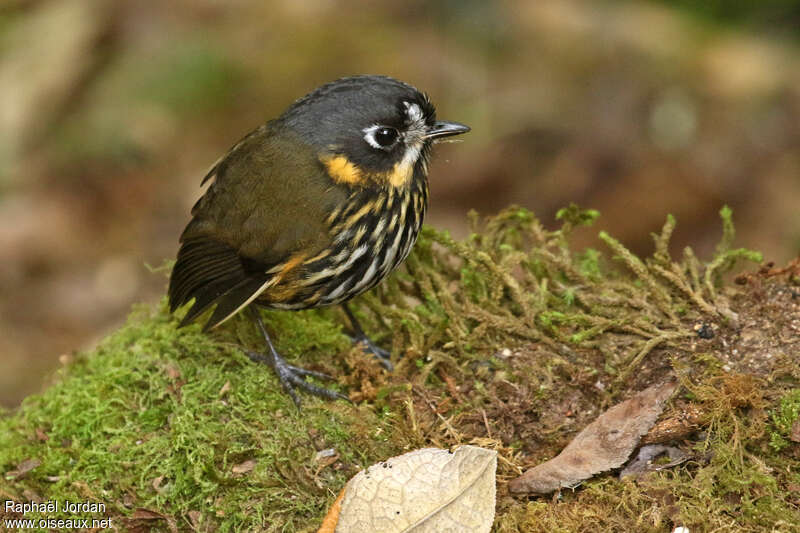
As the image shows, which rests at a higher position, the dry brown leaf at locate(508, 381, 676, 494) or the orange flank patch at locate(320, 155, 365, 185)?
the orange flank patch at locate(320, 155, 365, 185)

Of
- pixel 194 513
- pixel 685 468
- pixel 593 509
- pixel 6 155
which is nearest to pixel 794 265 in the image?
pixel 685 468

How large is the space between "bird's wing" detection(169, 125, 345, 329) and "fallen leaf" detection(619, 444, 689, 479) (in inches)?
54.4

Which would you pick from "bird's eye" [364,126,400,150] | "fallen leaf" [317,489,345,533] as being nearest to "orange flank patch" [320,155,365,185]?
"bird's eye" [364,126,400,150]

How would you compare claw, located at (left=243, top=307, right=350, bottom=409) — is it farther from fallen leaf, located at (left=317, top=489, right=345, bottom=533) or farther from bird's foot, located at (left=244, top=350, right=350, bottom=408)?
fallen leaf, located at (left=317, top=489, right=345, bottom=533)

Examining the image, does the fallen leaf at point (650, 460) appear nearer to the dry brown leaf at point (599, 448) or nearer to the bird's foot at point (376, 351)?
the dry brown leaf at point (599, 448)

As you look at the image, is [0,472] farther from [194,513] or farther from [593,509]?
[593,509]

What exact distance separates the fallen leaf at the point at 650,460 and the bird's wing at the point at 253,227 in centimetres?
138

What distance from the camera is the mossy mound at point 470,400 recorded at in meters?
2.50

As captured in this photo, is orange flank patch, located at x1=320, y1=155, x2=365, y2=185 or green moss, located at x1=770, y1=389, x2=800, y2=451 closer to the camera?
green moss, located at x1=770, y1=389, x2=800, y2=451

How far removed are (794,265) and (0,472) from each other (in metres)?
2.81

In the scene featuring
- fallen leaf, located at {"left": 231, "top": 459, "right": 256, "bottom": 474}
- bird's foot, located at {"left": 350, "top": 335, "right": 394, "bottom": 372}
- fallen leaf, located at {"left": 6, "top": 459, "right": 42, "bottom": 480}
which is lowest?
fallen leaf, located at {"left": 231, "top": 459, "right": 256, "bottom": 474}

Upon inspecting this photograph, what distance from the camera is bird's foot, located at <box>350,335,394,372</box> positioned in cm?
320

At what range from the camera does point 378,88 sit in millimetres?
3354

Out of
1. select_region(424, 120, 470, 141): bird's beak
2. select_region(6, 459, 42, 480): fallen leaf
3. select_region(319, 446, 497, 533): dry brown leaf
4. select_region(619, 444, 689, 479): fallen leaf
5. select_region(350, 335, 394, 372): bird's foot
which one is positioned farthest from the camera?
select_region(424, 120, 470, 141): bird's beak
